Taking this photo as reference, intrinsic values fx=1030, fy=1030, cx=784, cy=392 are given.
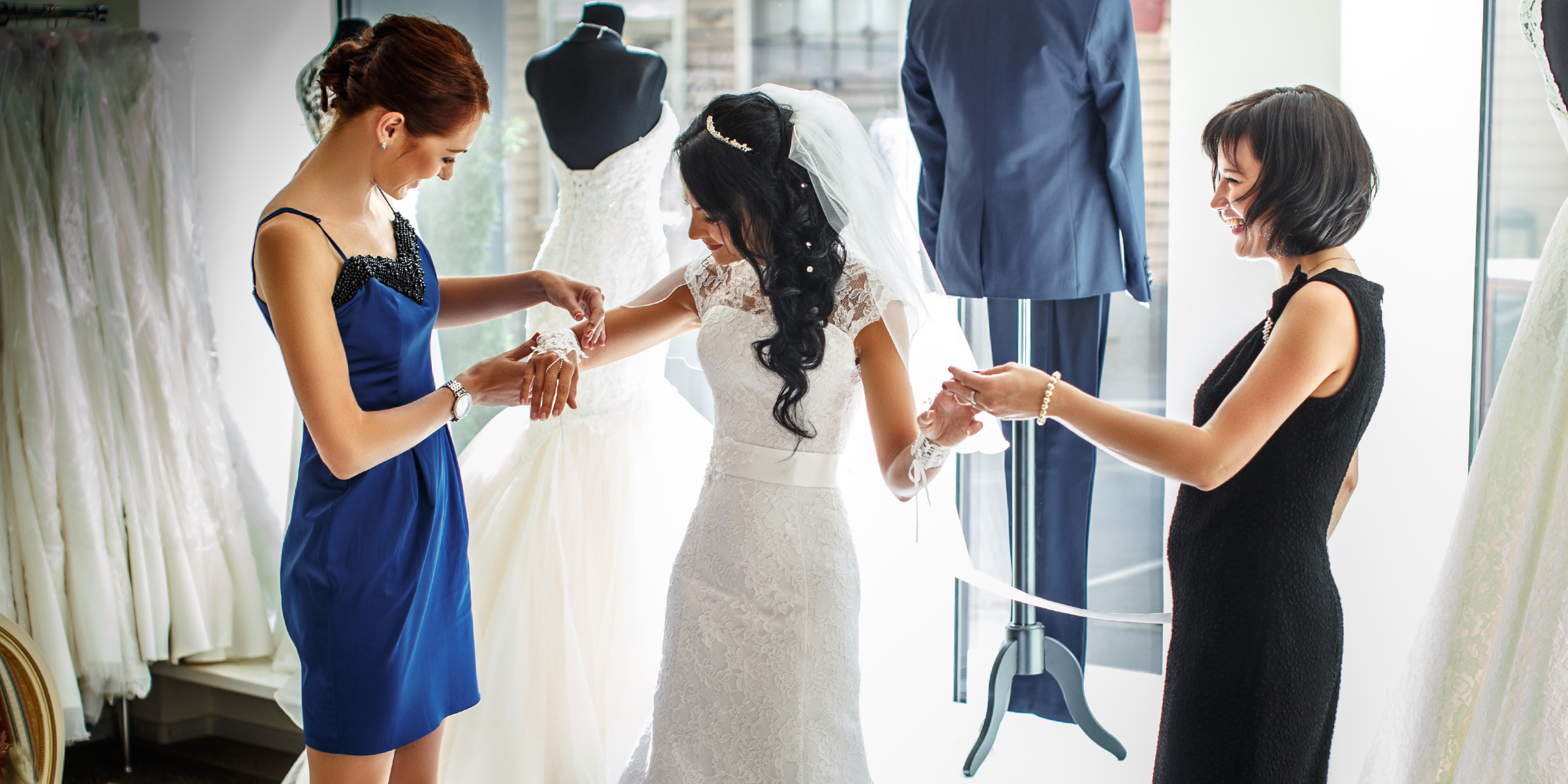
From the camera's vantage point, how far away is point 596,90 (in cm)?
260

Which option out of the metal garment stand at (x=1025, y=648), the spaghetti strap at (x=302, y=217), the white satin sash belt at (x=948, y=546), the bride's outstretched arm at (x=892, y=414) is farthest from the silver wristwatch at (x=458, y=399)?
the metal garment stand at (x=1025, y=648)

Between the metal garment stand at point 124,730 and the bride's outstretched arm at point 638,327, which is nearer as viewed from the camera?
the bride's outstretched arm at point 638,327

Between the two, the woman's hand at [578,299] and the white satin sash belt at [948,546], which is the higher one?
the woman's hand at [578,299]

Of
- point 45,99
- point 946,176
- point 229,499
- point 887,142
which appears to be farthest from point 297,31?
→ point 946,176

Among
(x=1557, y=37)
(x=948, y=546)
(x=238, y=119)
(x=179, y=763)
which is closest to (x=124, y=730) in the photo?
(x=179, y=763)

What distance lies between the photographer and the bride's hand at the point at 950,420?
1.60m

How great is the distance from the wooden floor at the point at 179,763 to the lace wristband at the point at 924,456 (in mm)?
2481

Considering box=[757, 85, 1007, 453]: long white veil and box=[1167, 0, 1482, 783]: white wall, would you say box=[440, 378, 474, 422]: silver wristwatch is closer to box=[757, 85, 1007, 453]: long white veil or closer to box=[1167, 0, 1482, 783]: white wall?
box=[757, 85, 1007, 453]: long white veil

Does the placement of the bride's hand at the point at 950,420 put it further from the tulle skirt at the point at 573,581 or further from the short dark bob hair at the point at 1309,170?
the tulle skirt at the point at 573,581

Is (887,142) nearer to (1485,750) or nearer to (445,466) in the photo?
(445,466)

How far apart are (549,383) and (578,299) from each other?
1.07 feet

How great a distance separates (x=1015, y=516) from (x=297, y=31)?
9.73ft

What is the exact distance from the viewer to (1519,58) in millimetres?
2301

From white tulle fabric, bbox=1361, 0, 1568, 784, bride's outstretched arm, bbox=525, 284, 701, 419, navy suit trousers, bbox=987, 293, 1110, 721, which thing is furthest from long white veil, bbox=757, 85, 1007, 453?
navy suit trousers, bbox=987, 293, 1110, 721
